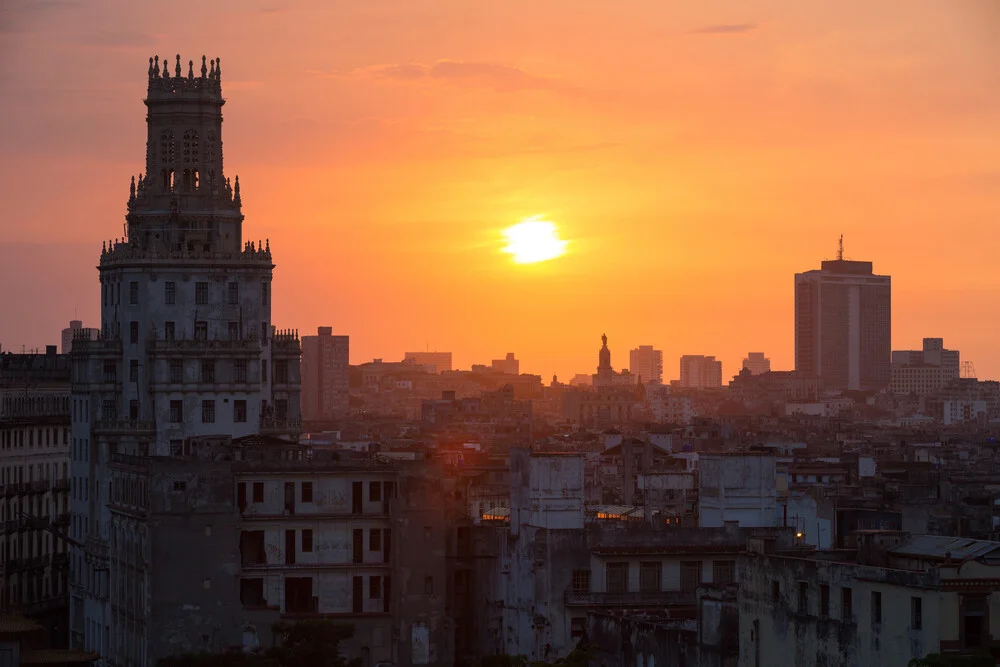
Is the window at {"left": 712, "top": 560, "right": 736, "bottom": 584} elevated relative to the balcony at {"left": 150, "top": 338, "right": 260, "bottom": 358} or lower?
lower

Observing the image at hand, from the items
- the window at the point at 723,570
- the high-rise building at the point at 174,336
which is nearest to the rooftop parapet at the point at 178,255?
the high-rise building at the point at 174,336

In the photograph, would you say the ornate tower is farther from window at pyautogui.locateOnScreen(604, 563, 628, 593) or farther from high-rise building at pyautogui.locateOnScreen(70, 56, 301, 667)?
window at pyautogui.locateOnScreen(604, 563, 628, 593)

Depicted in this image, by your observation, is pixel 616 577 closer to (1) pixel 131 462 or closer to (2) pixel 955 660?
(1) pixel 131 462

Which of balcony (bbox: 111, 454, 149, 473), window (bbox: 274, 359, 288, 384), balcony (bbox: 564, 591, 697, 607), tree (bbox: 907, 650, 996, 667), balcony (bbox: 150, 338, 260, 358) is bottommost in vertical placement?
balcony (bbox: 564, 591, 697, 607)

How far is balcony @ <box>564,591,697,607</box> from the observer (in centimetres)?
10231

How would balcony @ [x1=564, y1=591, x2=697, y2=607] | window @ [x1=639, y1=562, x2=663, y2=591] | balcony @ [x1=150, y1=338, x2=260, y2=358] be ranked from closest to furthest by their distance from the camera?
balcony @ [x1=564, y1=591, x2=697, y2=607] < window @ [x1=639, y1=562, x2=663, y2=591] < balcony @ [x1=150, y1=338, x2=260, y2=358]

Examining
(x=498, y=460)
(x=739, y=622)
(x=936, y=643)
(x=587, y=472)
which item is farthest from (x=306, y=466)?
(x=587, y=472)

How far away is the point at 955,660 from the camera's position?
70.3 m

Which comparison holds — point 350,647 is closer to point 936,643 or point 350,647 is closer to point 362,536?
point 362,536

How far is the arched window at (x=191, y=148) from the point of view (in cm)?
13425

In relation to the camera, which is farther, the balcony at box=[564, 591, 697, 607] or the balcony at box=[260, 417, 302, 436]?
the balcony at box=[260, 417, 302, 436]

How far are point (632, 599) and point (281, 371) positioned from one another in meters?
36.9

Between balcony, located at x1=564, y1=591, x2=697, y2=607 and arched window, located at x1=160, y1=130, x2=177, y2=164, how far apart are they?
4286 cm

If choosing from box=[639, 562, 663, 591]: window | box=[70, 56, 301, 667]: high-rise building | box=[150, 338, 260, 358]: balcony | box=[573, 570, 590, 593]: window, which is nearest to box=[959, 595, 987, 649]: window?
box=[639, 562, 663, 591]: window
